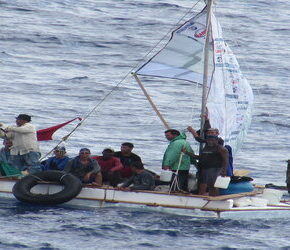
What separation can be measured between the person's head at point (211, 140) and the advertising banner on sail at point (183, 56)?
2.06 metres

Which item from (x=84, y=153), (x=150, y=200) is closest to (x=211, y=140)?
(x=150, y=200)

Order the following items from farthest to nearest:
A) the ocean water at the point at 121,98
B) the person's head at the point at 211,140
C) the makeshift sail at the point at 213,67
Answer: the makeshift sail at the point at 213,67
the person's head at the point at 211,140
the ocean water at the point at 121,98

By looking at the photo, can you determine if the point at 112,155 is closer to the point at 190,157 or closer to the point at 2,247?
the point at 190,157

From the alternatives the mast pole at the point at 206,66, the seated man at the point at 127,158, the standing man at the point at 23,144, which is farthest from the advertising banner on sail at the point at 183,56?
the standing man at the point at 23,144

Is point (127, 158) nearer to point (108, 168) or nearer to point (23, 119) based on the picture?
point (108, 168)

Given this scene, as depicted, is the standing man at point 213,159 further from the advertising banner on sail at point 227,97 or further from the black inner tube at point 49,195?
the black inner tube at point 49,195

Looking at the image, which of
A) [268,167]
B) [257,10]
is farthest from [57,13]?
[268,167]

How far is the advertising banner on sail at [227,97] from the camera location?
27.1m

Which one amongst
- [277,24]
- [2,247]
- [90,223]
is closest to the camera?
[2,247]

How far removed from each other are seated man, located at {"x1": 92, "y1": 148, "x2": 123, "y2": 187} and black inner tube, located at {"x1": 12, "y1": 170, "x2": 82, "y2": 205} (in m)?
1.14

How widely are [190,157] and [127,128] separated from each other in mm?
14959

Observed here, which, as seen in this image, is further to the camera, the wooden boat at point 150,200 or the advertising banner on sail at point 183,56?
the advertising banner on sail at point 183,56

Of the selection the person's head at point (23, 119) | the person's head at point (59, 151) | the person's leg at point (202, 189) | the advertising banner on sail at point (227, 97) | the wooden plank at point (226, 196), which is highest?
the advertising banner on sail at point (227, 97)

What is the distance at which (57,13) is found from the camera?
69.2m
